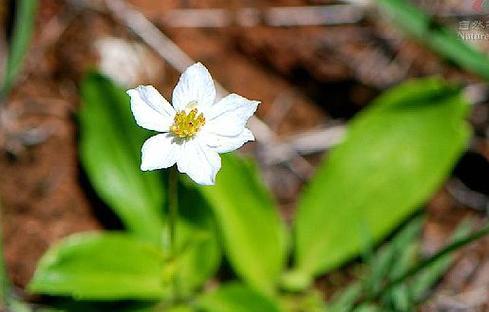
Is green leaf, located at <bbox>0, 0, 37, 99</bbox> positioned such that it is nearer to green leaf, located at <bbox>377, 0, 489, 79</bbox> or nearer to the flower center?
the flower center

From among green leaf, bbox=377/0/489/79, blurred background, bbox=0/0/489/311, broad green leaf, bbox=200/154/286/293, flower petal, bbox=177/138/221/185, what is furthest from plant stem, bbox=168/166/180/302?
green leaf, bbox=377/0/489/79

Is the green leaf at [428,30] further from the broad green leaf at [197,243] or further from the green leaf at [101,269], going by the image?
the green leaf at [101,269]

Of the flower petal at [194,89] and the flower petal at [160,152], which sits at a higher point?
the flower petal at [194,89]

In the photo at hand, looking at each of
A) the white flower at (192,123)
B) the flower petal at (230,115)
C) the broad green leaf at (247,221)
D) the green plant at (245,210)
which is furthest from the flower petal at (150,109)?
the broad green leaf at (247,221)

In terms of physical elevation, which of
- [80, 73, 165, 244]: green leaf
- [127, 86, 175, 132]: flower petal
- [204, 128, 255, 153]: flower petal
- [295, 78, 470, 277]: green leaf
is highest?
[127, 86, 175, 132]: flower petal

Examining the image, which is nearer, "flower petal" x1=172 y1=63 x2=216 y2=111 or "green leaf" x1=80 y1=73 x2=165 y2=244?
"flower petal" x1=172 y1=63 x2=216 y2=111

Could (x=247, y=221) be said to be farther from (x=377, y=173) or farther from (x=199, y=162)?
(x=199, y=162)
